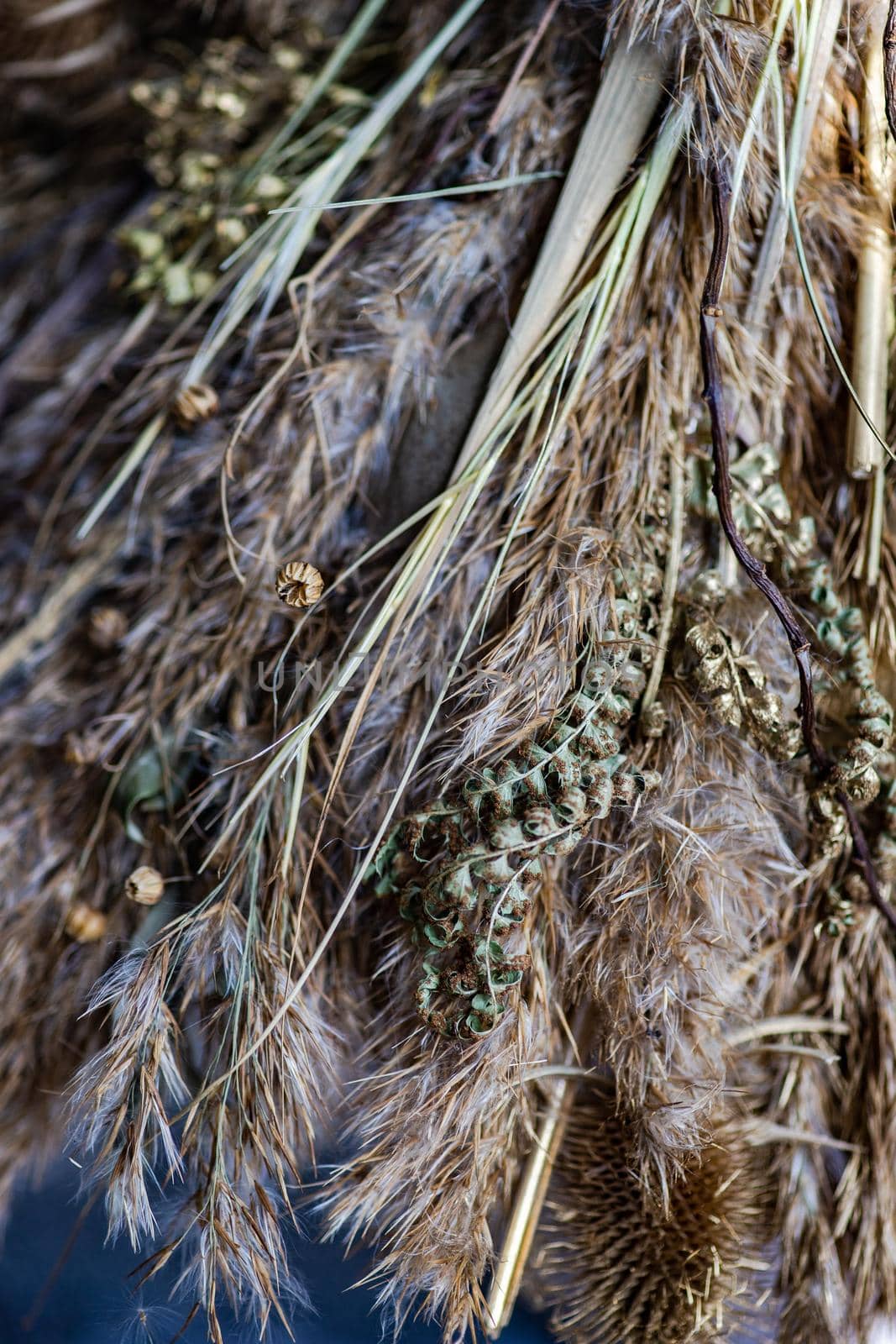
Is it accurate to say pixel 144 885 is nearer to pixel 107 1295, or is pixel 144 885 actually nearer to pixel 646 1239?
pixel 107 1295

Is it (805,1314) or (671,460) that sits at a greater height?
(671,460)

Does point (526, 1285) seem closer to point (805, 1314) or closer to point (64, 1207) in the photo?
point (805, 1314)

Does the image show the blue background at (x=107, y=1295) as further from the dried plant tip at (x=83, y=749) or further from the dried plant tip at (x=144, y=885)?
the dried plant tip at (x=83, y=749)

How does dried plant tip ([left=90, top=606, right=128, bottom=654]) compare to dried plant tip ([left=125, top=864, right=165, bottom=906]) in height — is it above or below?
above

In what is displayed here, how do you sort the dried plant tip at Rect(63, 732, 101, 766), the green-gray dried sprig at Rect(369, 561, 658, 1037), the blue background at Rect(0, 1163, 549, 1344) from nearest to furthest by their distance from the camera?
the green-gray dried sprig at Rect(369, 561, 658, 1037) < the blue background at Rect(0, 1163, 549, 1344) < the dried plant tip at Rect(63, 732, 101, 766)

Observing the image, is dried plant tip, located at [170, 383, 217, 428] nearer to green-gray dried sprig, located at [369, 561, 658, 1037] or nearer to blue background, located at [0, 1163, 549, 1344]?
green-gray dried sprig, located at [369, 561, 658, 1037]

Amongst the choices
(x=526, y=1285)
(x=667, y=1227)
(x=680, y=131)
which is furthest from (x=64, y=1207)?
(x=680, y=131)

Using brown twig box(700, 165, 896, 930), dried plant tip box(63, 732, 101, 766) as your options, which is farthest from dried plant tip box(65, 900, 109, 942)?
brown twig box(700, 165, 896, 930)

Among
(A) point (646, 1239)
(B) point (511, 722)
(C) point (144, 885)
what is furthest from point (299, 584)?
(A) point (646, 1239)
